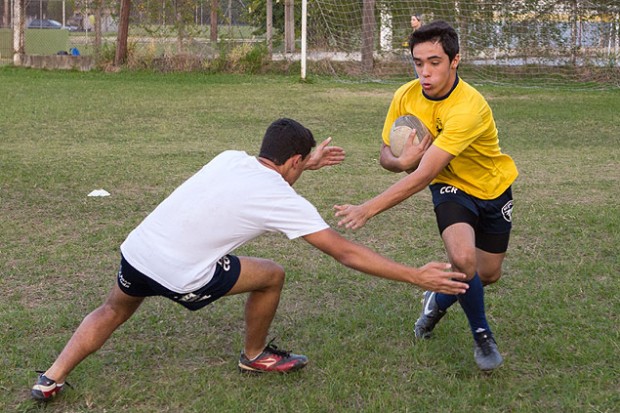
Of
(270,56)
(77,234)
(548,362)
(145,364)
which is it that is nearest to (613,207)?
(548,362)

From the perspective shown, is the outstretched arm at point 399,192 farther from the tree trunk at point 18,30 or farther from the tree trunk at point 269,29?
the tree trunk at point 18,30

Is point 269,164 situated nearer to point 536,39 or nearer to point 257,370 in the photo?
point 257,370

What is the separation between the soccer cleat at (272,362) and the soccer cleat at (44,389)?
2.96 ft

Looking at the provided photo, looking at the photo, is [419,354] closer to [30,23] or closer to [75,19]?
[30,23]

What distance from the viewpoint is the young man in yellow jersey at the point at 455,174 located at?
4.51 metres

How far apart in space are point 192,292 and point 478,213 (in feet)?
5.27

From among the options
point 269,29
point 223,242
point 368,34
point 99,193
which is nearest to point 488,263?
point 223,242

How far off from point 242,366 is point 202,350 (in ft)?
1.35

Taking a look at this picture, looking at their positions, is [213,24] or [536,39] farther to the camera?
[213,24]

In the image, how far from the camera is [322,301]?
5797 millimetres

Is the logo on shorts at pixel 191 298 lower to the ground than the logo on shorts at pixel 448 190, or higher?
lower

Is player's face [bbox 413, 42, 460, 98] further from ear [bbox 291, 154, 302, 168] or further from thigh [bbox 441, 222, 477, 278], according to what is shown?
ear [bbox 291, 154, 302, 168]

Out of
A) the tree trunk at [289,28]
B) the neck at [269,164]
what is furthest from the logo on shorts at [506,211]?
the tree trunk at [289,28]

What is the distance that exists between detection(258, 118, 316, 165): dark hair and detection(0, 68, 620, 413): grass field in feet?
3.63
